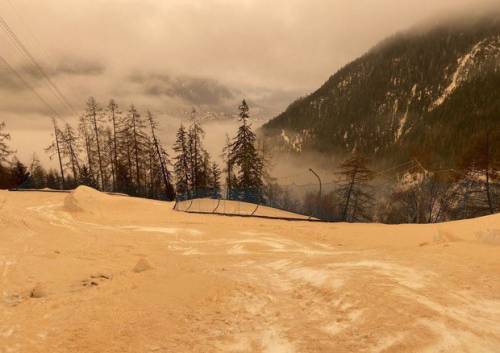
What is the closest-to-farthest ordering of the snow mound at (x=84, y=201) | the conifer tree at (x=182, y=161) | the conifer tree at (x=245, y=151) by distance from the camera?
the snow mound at (x=84, y=201)
the conifer tree at (x=245, y=151)
the conifer tree at (x=182, y=161)

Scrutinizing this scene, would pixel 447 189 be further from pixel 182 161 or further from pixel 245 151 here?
pixel 182 161

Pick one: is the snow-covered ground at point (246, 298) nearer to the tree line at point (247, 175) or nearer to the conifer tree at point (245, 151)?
the tree line at point (247, 175)

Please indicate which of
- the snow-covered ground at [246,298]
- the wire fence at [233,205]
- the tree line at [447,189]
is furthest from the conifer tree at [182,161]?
the snow-covered ground at [246,298]

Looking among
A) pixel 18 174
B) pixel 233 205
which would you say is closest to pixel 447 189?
pixel 233 205

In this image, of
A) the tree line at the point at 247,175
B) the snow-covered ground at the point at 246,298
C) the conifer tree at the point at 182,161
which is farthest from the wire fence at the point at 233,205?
the conifer tree at the point at 182,161

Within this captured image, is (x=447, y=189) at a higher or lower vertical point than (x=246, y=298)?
lower

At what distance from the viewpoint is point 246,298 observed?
6.19 meters

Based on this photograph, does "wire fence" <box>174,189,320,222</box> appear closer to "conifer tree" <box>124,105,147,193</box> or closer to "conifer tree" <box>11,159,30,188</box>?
"conifer tree" <box>124,105,147,193</box>

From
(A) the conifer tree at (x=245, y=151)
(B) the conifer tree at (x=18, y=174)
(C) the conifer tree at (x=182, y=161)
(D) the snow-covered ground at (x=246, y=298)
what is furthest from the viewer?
(B) the conifer tree at (x=18, y=174)

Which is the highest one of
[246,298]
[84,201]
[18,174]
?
[18,174]

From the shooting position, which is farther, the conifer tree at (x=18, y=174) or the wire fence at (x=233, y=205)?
the conifer tree at (x=18, y=174)

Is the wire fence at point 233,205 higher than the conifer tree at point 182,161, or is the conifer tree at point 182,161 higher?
the conifer tree at point 182,161

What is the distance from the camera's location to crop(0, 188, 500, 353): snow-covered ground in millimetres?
4410

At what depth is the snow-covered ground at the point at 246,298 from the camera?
4410mm
